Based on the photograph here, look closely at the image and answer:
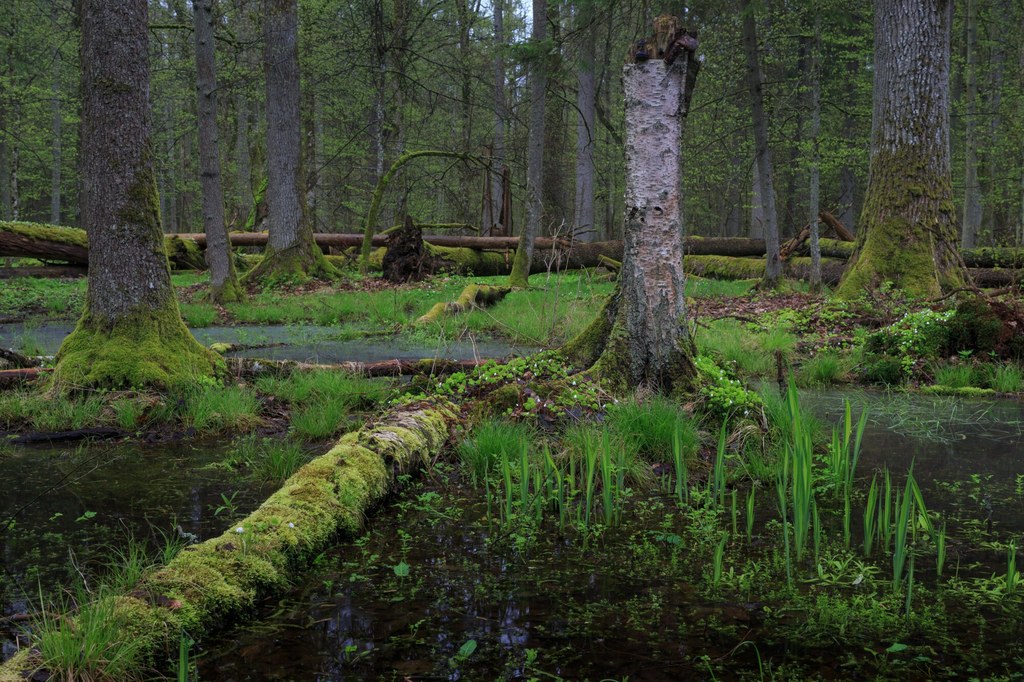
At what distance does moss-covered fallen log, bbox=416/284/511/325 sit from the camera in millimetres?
9398

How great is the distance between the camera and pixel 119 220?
5.57 metres

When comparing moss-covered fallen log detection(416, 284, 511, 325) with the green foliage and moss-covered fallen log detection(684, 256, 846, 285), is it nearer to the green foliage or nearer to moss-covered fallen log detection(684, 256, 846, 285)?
the green foliage

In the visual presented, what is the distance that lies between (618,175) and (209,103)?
21.6 metres

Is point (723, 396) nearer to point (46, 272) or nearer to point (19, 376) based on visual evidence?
point (19, 376)

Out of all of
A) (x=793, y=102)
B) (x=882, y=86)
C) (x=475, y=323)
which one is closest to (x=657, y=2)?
(x=882, y=86)

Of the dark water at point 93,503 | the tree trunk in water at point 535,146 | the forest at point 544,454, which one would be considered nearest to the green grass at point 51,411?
the forest at point 544,454

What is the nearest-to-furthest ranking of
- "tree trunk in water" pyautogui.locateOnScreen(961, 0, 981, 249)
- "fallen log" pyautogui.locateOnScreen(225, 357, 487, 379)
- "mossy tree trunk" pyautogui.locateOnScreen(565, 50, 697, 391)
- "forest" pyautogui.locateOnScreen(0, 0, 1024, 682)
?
"forest" pyautogui.locateOnScreen(0, 0, 1024, 682)
"mossy tree trunk" pyautogui.locateOnScreen(565, 50, 697, 391)
"fallen log" pyautogui.locateOnScreen(225, 357, 487, 379)
"tree trunk in water" pyautogui.locateOnScreen(961, 0, 981, 249)

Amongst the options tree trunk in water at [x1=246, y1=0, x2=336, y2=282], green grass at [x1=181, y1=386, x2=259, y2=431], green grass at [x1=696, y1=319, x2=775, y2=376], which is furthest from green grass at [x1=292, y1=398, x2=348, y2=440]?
tree trunk in water at [x1=246, y1=0, x2=336, y2=282]

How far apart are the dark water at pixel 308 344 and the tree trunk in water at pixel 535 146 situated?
4887 mm

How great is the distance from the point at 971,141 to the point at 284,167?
16.2 meters

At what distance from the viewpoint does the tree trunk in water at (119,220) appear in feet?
18.0

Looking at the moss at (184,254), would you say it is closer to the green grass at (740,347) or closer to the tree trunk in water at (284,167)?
the tree trunk in water at (284,167)

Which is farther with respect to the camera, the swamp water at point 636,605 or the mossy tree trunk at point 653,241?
the mossy tree trunk at point 653,241

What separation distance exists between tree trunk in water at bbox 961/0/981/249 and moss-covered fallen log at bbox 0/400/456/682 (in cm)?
Answer: 1792
